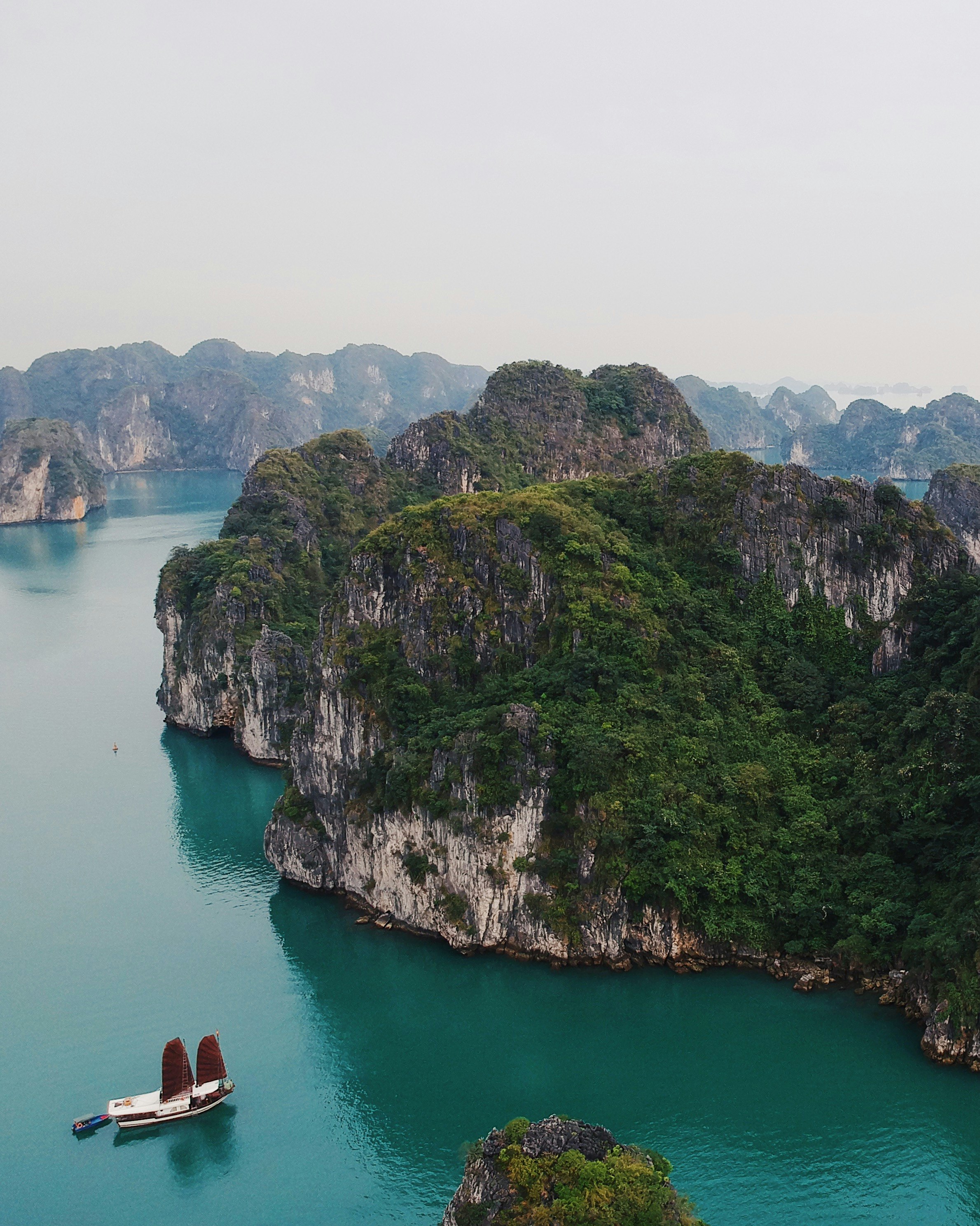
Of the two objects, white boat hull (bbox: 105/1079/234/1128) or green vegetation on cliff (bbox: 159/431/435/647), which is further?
green vegetation on cliff (bbox: 159/431/435/647)

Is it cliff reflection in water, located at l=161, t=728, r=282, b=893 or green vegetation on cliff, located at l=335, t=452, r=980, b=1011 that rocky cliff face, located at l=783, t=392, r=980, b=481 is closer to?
green vegetation on cliff, located at l=335, t=452, r=980, b=1011

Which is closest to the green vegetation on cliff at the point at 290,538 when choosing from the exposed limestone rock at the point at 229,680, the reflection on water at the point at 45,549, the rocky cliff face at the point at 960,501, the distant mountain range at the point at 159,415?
the exposed limestone rock at the point at 229,680

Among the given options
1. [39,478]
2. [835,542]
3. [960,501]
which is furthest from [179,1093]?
[39,478]

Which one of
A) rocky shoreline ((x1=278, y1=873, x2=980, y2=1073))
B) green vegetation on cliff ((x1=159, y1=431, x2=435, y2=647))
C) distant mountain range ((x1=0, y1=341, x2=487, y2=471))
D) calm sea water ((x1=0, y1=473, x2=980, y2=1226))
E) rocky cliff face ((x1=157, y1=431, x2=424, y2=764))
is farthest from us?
distant mountain range ((x1=0, y1=341, x2=487, y2=471))

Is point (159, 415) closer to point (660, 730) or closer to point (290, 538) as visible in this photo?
point (290, 538)

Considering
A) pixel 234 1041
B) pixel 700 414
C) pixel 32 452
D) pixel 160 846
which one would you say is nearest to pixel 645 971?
pixel 234 1041

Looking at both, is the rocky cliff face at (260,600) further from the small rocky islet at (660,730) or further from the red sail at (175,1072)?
the red sail at (175,1072)

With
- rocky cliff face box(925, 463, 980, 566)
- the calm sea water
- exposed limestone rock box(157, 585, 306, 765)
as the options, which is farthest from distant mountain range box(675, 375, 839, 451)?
the calm sea water
